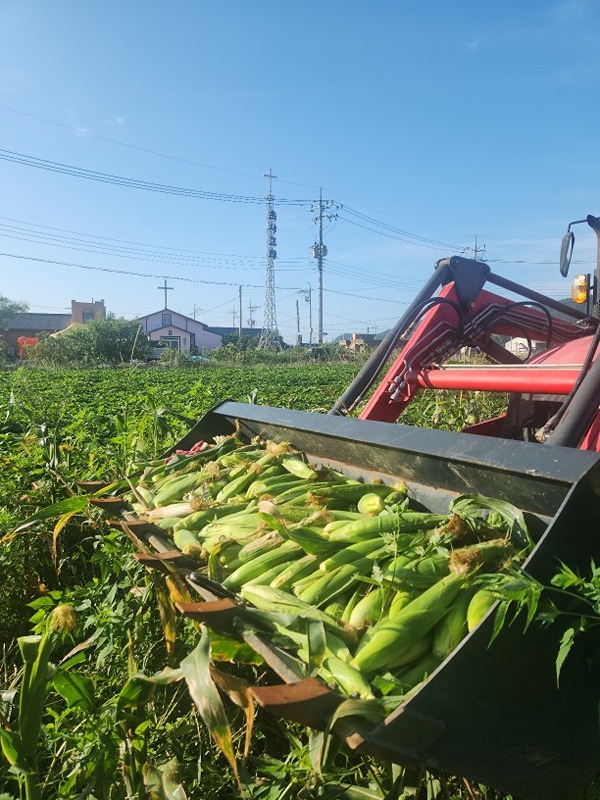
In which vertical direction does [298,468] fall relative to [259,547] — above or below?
above

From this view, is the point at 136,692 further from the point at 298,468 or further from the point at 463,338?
the point at 463,338

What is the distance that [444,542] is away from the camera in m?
2.15

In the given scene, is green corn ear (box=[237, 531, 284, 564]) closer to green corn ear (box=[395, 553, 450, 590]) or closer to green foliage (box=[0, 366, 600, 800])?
green foliage (box=[0, 366, 600, 800])

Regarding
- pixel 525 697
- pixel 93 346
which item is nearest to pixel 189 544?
pixel 525 697

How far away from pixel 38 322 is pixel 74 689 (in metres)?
86.2

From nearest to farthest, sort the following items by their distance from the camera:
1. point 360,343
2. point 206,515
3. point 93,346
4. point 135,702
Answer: point 135,702, point 206,515, point 360,343, point 93,346

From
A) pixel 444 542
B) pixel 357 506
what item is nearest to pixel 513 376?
pixel 357 506

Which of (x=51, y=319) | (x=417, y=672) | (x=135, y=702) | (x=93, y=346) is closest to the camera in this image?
(x=417, y=672)

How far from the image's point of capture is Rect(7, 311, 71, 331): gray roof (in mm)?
78812

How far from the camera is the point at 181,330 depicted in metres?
80.1

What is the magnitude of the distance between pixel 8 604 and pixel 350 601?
98.7 inches

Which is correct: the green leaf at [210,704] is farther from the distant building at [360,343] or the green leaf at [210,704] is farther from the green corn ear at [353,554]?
the distant building at [360,343]

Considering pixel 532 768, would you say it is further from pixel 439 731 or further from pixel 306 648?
pixel 306 648

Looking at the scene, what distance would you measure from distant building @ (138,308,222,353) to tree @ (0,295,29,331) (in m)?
15.8
